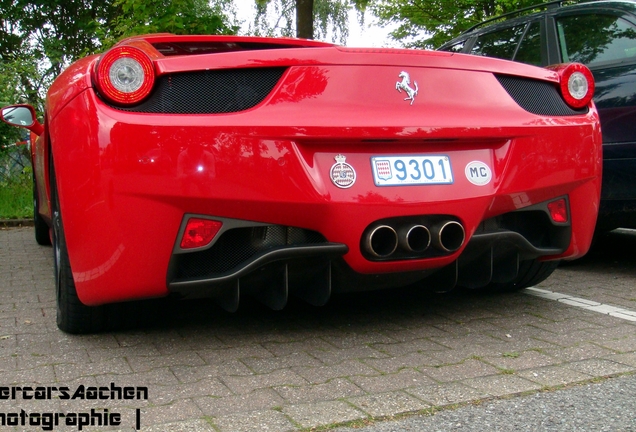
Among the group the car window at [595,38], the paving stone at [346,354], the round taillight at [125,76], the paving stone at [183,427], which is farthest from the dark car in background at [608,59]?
the paving stone at [183,427]

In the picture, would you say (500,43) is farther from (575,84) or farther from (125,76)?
(125,76)

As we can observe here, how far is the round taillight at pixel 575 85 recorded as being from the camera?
3264mm

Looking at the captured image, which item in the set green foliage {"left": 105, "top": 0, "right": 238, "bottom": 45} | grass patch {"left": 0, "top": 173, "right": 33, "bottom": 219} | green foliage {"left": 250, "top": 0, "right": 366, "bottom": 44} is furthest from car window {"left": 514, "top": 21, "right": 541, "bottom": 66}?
green foliage {"left": 250, "top": 0, "right": 366, "bottom": 44}

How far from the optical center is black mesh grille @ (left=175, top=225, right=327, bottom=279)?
105 inches

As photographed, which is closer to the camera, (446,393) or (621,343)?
(446,393)

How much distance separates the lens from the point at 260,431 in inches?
80.5

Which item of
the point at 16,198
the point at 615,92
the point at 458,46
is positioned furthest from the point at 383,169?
the point at 16,198

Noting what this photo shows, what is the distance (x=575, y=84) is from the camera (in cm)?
330

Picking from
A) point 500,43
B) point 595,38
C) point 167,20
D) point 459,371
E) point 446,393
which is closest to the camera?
point 446,393

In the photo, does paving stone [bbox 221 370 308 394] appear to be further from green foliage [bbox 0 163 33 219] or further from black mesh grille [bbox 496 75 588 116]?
green foliage [bbox 0 163 33 219]

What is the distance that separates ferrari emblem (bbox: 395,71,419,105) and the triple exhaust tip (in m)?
0.50

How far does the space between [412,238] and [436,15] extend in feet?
54.3

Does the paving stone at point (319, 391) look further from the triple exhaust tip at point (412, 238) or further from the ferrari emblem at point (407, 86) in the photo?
the ferrari emblem at point (407, 86)

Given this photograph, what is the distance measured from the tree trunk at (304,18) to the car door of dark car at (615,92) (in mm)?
5938
